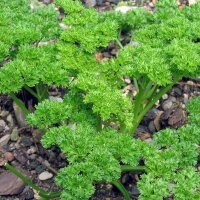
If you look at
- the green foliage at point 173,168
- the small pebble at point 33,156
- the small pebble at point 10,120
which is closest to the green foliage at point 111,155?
the green foliage at point 173,168

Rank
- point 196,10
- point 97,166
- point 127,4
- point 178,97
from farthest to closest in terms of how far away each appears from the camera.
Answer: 1. point 127,4
2. point 178,97
3. point 196,10
4. point 97,166

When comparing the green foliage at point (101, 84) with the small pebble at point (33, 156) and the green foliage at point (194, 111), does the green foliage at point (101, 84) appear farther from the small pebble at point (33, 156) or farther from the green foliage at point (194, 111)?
the small pebble at point (33, 156)

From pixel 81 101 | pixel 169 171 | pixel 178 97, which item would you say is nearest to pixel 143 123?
pixel 178 97

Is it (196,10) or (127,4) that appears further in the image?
(127,4)

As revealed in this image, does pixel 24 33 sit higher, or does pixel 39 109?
pixel 24 33

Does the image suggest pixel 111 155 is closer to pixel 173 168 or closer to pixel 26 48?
pixel 173 168

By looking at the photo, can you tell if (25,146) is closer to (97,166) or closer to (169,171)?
(97,166)

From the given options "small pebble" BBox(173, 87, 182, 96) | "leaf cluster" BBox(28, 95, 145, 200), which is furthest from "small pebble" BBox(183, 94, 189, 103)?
"leaf cluster" BBox(28, 95, 145, 200)

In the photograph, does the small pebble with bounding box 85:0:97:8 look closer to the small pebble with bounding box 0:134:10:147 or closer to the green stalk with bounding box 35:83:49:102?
the green stalk with bounding box 35:83:49:102
